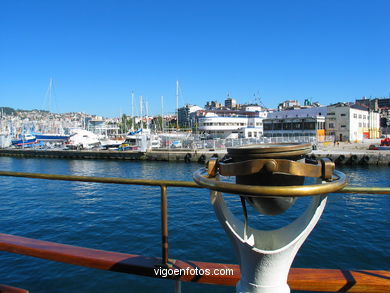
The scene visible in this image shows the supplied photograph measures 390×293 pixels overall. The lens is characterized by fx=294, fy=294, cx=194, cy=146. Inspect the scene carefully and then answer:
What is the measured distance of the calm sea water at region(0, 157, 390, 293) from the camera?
23.3 feet

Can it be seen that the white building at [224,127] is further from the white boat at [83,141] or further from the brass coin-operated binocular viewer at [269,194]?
the brass coin-operated binocular viewer at [269,194]

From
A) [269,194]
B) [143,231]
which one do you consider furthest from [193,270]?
[143,231]

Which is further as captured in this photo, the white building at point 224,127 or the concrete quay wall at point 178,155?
the white building at point 224,127

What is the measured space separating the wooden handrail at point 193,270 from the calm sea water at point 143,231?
475 cm

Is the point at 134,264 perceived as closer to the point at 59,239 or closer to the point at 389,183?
the point at 59,239

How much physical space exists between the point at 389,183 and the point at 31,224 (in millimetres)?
23221

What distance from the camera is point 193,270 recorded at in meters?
2.07

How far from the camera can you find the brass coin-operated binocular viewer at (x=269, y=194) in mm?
1191

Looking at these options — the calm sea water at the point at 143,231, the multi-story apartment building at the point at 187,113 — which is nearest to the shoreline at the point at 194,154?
the calm sea water at the point at 143,231

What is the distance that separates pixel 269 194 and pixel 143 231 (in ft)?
33.7

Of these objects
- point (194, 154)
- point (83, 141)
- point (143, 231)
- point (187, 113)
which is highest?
point (187, 113)

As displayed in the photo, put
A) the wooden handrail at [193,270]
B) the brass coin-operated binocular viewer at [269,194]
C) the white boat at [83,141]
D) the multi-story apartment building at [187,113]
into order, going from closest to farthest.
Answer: the brass coin-operated binocular viewer at [269,194]
the wooden handrail at [193,270]
the white boat at [83,141]
the multi-story apartment building at [187,113]

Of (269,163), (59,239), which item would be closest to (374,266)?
(269,163)

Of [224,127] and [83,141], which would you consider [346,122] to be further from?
[83,141]
